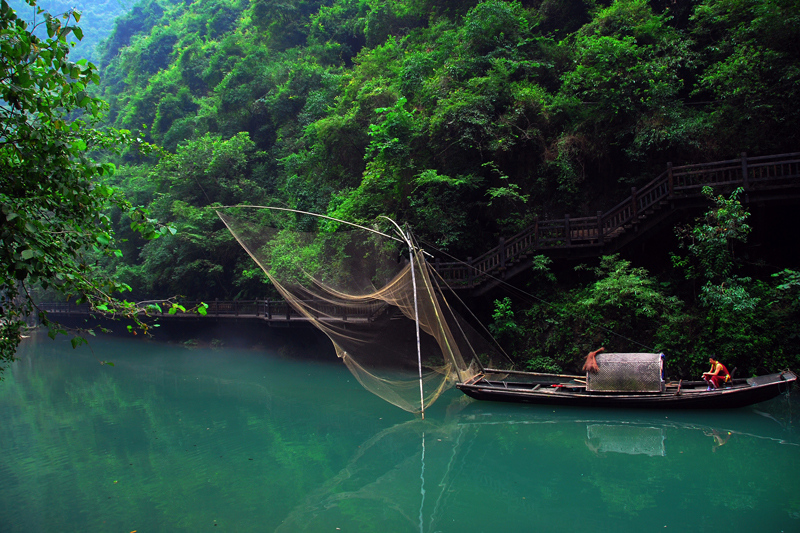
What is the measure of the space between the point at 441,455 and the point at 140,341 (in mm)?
18804

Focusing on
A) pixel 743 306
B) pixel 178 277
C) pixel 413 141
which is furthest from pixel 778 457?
pixel 178 277

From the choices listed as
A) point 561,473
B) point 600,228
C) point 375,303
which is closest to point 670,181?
point 600,228

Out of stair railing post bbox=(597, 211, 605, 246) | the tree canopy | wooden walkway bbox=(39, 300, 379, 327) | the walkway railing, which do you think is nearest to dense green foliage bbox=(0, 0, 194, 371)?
the tree canopy

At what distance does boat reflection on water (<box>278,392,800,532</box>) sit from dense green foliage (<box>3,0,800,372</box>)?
1.76m

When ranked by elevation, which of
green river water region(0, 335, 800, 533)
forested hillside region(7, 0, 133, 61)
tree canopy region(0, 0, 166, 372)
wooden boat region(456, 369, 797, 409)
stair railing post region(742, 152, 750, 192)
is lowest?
green river water region(0, 335, 800, 533)

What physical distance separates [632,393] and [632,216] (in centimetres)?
349

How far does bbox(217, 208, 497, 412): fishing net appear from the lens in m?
8.12

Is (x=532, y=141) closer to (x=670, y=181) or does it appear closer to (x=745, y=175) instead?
(x=670, y=181)

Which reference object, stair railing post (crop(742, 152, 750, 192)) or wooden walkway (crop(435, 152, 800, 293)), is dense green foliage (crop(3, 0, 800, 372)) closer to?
wooden walkway (crop(435, 152, 800, 293))

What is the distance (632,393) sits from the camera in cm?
769

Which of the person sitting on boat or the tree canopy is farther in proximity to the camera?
the person sitting on boat

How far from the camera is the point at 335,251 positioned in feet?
32.8

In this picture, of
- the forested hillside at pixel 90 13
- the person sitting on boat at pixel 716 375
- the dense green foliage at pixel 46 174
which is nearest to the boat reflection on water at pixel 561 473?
the person sitting on boat at pixel 716 375

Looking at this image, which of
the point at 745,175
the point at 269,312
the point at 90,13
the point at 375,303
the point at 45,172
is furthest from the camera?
the point at 90,13
